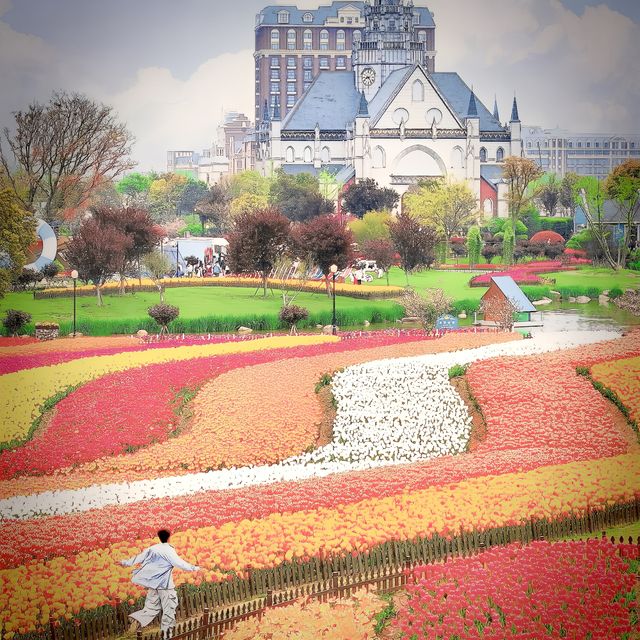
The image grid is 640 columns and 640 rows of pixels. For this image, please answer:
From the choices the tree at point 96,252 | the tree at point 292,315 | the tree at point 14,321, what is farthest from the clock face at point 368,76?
the tree at point 14,321

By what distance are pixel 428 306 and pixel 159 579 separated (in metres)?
11.2

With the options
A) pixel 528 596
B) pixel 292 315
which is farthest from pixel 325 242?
pixel 528 596

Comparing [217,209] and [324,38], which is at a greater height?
[324,38]

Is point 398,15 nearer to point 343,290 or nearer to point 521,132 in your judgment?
point 521,132

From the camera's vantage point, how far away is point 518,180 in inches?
858

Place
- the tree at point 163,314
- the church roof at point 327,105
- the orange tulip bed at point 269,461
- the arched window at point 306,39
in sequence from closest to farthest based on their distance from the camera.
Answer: the orange tulip bed at point 269,461 < the arched window at point 306,39 < the tree at point 163,314 < the church roof at point 327,105

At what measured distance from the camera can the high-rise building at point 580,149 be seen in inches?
703

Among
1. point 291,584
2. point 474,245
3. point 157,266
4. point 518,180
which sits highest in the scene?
point 518,180

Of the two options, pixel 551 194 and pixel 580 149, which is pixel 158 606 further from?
pixel 551 194

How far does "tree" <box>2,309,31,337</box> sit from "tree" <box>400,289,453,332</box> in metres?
6.88

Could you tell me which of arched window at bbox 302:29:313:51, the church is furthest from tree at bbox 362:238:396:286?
arched window at bbox 302:29:313:51

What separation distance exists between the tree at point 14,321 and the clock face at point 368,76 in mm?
7895

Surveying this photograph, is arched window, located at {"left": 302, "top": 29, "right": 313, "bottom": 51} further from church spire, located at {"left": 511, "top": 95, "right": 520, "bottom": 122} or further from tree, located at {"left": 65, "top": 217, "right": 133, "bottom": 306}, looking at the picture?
tree, located at {"left": 65, "top": 217, "right": 133, "bottom": 306}

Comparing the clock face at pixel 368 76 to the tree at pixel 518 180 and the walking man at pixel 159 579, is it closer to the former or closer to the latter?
the tree at pixel 518 180
